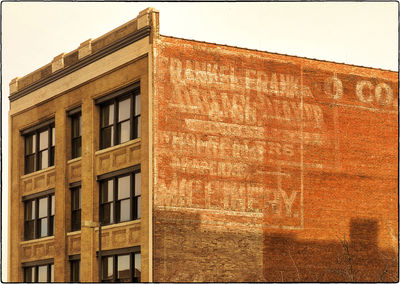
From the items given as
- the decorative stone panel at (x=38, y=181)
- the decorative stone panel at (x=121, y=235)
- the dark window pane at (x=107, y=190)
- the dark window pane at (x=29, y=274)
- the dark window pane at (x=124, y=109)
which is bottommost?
the dark window pane at (x=29, y=274)

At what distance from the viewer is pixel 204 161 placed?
46469mm

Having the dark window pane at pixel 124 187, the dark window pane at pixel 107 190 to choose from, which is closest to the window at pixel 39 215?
the dark window pane at pixel 107 190

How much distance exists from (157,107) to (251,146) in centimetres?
562

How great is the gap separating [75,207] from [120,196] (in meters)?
4.99

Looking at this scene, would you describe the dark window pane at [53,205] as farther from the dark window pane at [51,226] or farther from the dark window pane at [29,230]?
the dark window pane at [29,230]

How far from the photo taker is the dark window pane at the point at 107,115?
49469 mm

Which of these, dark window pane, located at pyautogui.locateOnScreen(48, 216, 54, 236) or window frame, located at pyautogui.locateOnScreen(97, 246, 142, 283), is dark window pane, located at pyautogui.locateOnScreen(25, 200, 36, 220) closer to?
dark window pane, located at pyautogui.locateOnScreen(48, 216, 54, 236)

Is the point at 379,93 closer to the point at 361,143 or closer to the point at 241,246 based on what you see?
the point at 361,143

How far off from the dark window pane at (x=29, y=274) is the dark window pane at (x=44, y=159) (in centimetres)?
590

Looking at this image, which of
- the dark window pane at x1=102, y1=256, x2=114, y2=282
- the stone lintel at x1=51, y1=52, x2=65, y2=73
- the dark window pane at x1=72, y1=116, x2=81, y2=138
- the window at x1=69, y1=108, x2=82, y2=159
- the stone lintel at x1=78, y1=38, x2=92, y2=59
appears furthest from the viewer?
the stone lintel at x1=51, y1=52, x2=65, y2=73

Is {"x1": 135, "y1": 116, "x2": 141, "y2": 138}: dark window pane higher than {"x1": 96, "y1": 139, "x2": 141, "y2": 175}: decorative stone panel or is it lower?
→ higher

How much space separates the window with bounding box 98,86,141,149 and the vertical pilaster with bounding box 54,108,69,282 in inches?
149

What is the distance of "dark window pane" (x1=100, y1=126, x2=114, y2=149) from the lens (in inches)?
1935

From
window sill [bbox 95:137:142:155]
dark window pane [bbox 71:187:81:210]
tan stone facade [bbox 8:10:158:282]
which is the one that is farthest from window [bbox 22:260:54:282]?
window sill [bbox 95:137:142:155]
